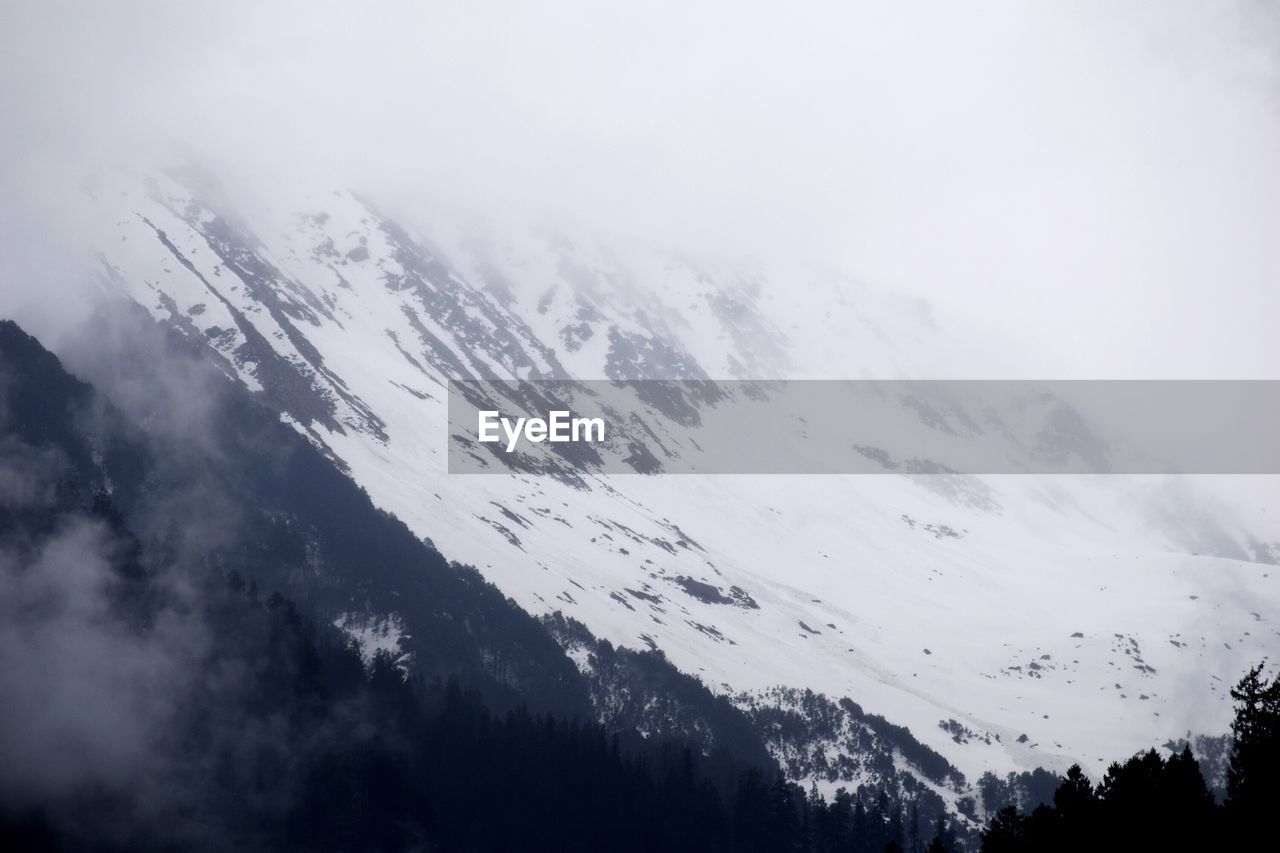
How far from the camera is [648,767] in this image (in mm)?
176125

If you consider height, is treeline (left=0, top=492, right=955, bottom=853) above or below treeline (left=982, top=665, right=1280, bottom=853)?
below

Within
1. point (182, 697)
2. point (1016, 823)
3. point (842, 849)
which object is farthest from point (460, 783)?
point (1016, 823)

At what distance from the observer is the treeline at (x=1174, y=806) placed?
6075 centimetres

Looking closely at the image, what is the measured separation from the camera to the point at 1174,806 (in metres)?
63.2

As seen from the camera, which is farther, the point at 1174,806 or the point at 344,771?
the point at 344,771

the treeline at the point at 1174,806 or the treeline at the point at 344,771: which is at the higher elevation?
the treeline at the point at 1174,806

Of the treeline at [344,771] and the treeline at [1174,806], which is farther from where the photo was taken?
the treeline at [344,771]

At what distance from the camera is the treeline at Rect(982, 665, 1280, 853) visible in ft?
199

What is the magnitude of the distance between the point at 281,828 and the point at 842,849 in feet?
223

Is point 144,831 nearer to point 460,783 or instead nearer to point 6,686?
point 6,686

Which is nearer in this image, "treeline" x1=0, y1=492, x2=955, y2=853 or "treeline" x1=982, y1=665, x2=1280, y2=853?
A: "treeline" x1=982, y1=665, x2=1280, y2=853

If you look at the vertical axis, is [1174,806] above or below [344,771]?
above

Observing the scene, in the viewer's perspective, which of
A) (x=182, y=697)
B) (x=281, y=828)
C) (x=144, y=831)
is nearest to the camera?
(x=144, y=831)

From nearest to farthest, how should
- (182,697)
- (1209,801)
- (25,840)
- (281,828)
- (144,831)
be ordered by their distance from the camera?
(1209,801), (25,840), (144,831), (281,828), (182,697)
